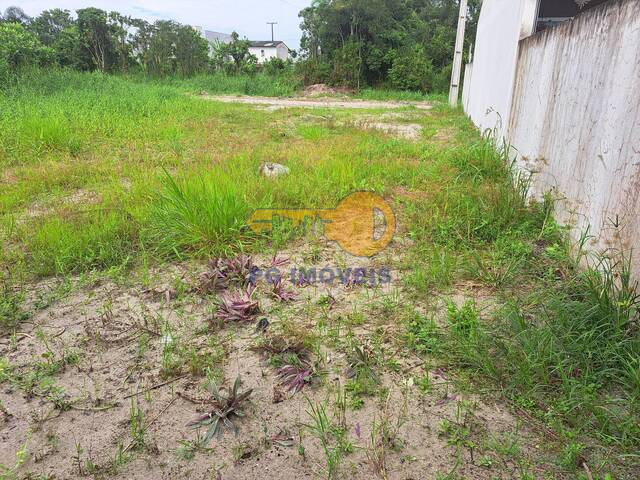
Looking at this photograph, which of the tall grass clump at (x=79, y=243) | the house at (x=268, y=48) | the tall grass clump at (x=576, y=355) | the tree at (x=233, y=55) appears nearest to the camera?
the tall grass clump at (x=576, y=355)

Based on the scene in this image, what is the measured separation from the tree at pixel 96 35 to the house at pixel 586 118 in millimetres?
18284

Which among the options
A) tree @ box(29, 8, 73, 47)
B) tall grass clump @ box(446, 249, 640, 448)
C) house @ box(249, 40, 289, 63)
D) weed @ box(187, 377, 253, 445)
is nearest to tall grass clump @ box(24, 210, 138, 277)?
weed @ box(187, 377, 253, 445)

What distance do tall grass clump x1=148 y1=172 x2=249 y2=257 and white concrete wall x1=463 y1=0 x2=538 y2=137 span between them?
11.6 feet

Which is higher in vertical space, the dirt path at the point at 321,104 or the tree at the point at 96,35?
the tree at the point at 96,35

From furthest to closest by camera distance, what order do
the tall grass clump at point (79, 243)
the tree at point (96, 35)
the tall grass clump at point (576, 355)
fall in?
the tree at point (96, 35), the tall grass clump at point (79, 243), the tall grass clump at point (576, 355)

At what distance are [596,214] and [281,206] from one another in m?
2.33

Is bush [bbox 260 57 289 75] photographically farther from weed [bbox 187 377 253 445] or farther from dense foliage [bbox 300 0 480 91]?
weed [bbox 187 377 253 445]

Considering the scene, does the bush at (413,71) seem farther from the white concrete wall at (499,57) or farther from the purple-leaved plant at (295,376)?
the purple-leaved plant at (295,376)

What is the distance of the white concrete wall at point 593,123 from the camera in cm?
210

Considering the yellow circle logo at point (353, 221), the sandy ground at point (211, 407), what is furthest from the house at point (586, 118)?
the yellow circle logo at point (353, 221)

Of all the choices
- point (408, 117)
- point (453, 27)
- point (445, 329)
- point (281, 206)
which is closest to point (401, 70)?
point (453, 27)

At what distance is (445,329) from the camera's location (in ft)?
7.23

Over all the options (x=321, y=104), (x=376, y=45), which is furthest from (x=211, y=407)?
→ (x=376, y=45)

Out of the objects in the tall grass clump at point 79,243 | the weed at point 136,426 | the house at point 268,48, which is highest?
the house at point 268,48
